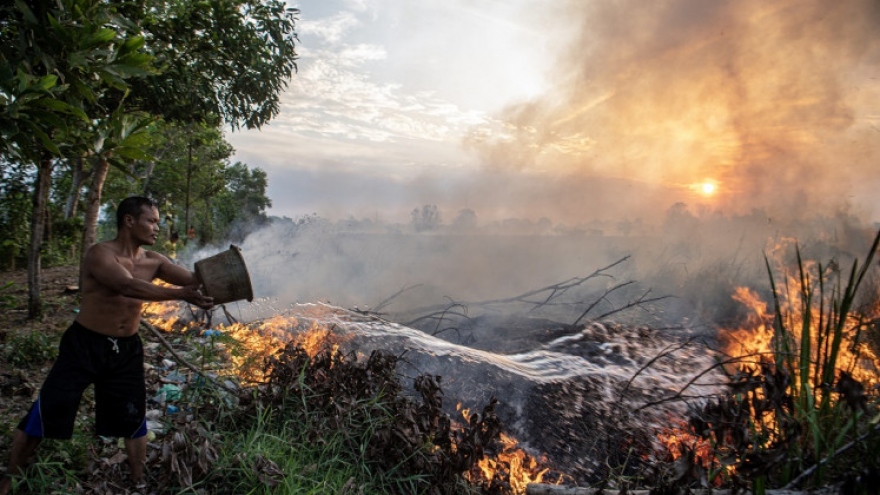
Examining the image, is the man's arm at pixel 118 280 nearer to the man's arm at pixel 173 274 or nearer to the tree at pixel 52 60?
the man's arm at pixel 173 274

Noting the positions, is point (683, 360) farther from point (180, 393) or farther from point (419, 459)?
point (180, 393)

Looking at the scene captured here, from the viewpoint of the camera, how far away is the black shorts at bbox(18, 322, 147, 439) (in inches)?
106

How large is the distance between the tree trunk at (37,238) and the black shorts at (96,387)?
377 centimetres

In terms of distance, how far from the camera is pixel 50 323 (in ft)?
18.4

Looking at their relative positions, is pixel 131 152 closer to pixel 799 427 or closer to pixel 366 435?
pixel 366 435

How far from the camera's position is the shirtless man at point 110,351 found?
2695 mm

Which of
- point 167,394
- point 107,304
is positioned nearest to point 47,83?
point 107,304

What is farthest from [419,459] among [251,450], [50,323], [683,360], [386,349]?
[50,323]

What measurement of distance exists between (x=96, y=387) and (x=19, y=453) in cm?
46

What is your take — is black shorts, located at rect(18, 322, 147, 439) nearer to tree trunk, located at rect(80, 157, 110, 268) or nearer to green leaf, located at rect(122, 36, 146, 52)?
green leaf, located at rect(122, 36, 146, 52)

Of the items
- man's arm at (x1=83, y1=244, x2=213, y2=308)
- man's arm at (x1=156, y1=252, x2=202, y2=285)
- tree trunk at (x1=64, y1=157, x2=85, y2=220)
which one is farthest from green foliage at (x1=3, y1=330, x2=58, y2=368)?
tree trunk at (x1=64, y1=157, x2=85, y2=220)

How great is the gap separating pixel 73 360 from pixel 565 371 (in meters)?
3.97

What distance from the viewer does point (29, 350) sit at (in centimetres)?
456

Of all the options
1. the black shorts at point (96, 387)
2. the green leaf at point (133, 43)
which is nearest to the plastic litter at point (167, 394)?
the black shorts at point (96, 387)
